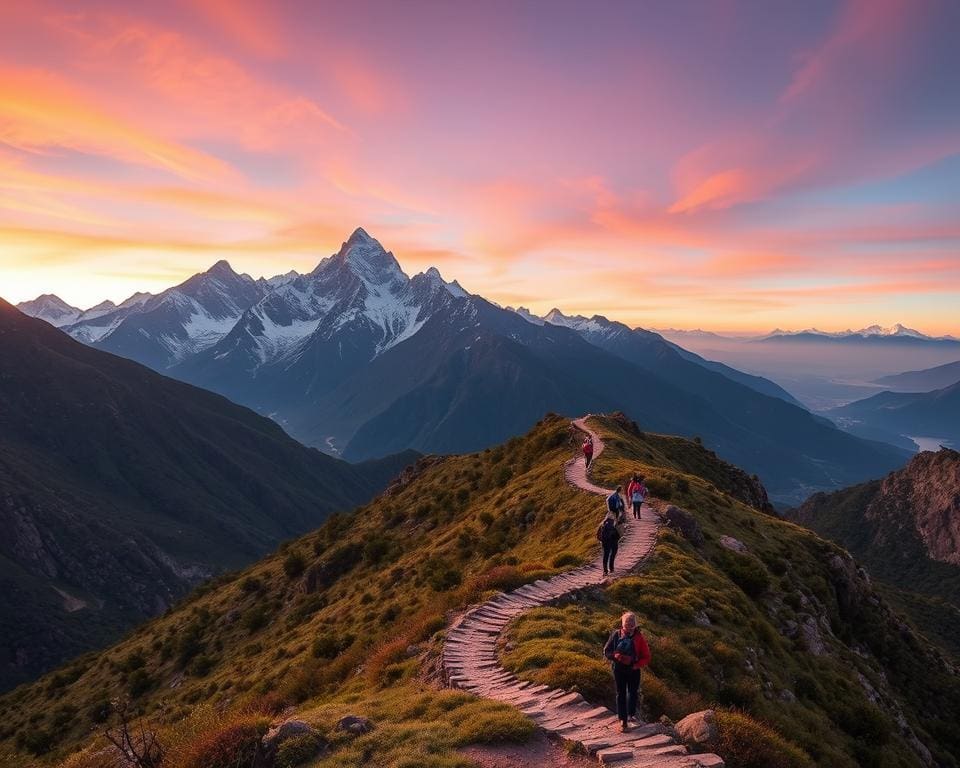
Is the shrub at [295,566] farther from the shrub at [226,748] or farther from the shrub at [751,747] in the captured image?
the shrub at [751,747]

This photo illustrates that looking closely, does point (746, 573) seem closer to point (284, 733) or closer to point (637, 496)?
point (637, 496)

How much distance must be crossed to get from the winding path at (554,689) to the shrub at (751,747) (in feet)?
4.63

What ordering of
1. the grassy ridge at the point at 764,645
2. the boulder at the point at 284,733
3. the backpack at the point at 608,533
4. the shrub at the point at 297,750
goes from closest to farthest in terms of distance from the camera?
the shrub at the point at 297,750, the boulder at the point at 284,733, the grassy ridge at the point at 764,645, the backpack at the point at 608,533

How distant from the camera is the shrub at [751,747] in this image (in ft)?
49.0

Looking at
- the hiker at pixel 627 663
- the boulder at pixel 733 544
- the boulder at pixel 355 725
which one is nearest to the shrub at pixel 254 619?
the boulder at pixel 733 544

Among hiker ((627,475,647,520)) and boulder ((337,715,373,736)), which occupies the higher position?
hiker ((627,475,647,520))

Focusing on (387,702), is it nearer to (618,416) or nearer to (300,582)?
(300,582)

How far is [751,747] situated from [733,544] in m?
24.9

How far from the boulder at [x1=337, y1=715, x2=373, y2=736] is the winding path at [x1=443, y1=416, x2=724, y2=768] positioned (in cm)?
368

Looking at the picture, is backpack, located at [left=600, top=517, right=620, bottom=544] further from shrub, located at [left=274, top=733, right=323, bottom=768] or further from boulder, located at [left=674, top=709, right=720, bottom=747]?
shrub, located at [left=274, top=733, right=323, bottom=768]

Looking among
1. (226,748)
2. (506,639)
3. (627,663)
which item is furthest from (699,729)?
(226,748)

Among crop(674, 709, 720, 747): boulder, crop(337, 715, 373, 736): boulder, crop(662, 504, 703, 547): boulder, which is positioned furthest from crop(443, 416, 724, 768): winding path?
crop(662, 504, 703, 547): boulder

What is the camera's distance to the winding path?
46.4ft

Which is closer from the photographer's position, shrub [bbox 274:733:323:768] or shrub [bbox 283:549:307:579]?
shrub [bbox 274:733:323:768]
